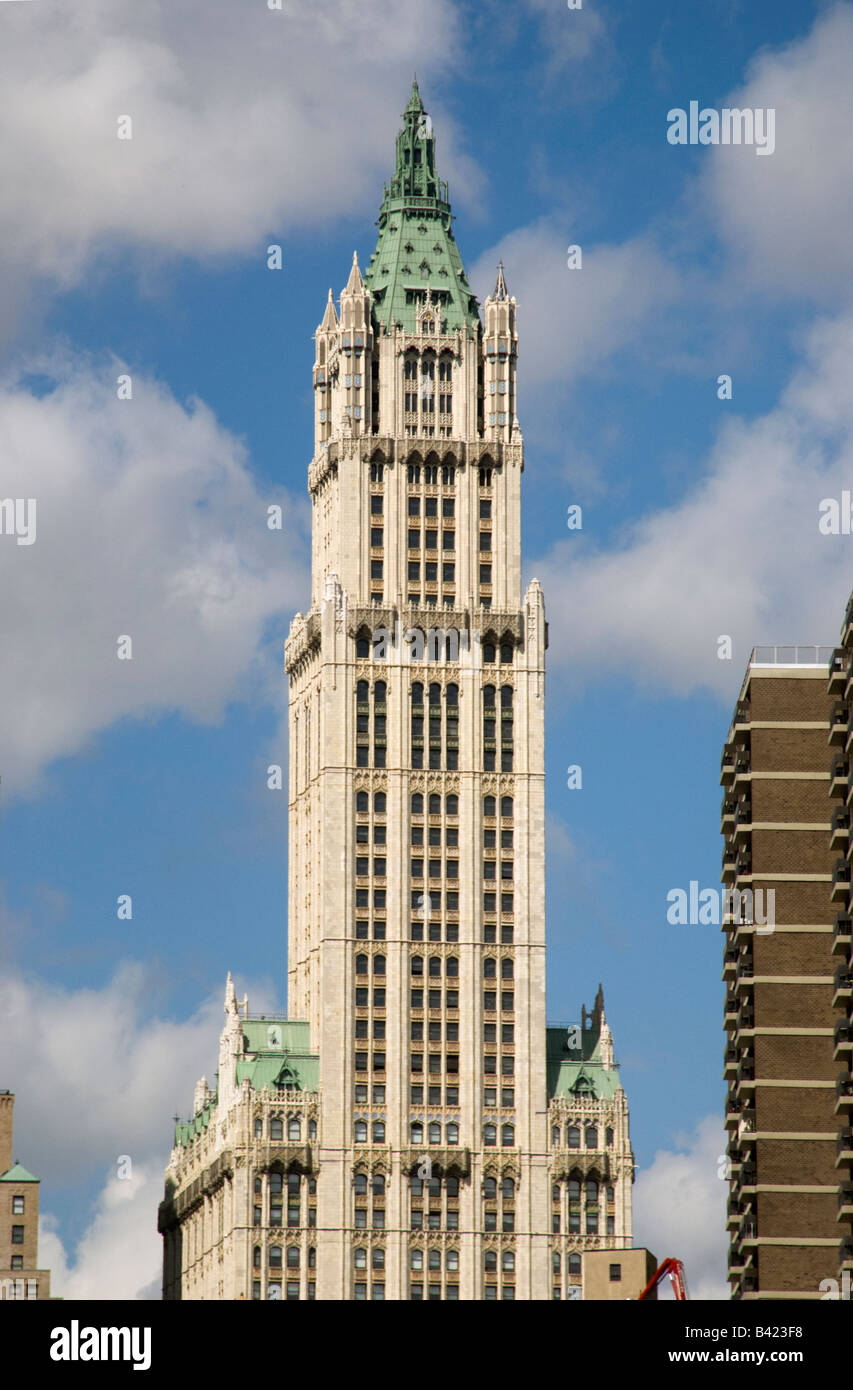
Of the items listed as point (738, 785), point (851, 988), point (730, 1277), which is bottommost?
point (730, 1277)

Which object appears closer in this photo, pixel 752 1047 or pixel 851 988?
pixel 851 988

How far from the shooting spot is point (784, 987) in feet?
600

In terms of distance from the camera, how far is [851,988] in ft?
541

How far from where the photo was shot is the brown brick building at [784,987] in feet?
582

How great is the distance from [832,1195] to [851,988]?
61.4 feet

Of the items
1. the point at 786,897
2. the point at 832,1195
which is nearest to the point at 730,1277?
the point at 832,1195

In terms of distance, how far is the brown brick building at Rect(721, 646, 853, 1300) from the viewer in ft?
582
